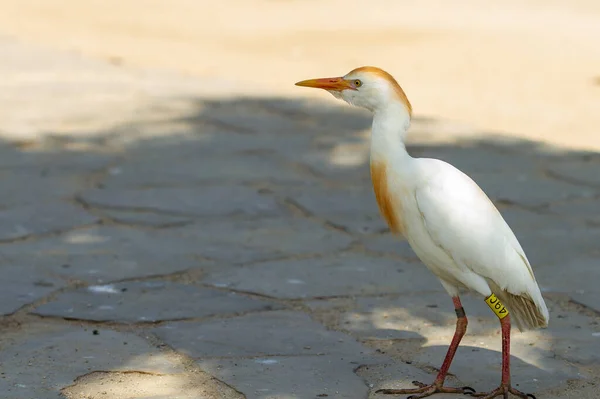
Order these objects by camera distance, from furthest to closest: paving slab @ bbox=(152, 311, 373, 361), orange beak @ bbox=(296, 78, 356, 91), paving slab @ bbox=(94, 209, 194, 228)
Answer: paving slab @ bbox=(94, 209, 194, 228) → paving slab @ bbox=(152, 311, 373, 361) → orange beak @ bbox=(296, 78, 356, 91)

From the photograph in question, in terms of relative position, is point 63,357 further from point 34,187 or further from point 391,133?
point 34,187

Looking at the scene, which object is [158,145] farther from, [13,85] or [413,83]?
[413,83]

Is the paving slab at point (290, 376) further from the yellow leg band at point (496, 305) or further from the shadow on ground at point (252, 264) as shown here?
the yellow leg band at point (496, 305)

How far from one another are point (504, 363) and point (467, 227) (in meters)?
0.40

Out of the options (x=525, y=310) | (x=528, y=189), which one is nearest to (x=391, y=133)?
(x=525, y=310)

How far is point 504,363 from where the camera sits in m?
3.07

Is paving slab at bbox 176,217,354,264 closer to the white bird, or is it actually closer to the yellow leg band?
the white bird

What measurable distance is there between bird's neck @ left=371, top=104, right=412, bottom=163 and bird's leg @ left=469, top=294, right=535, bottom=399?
0.49m

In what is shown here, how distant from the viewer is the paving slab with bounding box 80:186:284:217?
16.3 feet

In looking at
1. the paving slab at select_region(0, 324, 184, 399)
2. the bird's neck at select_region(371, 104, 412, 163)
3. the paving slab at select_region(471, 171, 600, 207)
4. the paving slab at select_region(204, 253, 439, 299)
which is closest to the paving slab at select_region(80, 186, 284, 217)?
the paving slab at select_region(204, 253, 439, 299)

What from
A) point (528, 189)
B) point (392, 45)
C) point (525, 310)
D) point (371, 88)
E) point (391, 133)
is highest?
point (392, 45)

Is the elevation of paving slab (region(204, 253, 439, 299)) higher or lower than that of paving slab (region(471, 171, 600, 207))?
lower

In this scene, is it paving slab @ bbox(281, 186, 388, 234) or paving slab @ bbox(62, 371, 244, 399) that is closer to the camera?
paving slab @ bbox(62, 371, 244, 399)

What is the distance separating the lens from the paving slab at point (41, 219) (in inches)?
181
